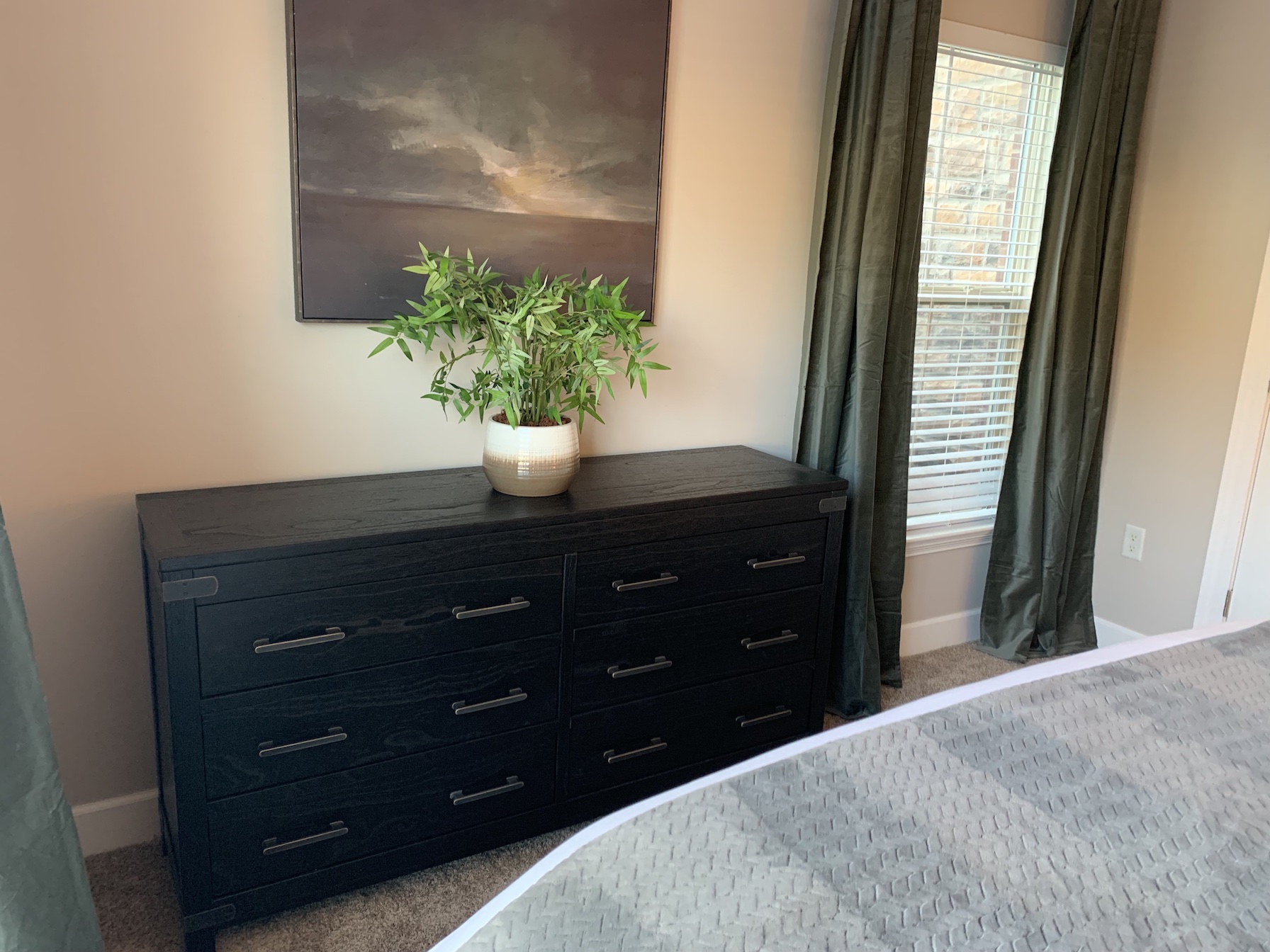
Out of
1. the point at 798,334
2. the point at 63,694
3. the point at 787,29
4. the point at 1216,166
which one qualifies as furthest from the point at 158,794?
the point at 1216,166

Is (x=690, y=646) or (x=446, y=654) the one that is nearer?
(x=446, y=654)

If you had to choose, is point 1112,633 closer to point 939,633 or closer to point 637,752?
point 939,633

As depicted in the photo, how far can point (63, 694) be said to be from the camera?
187cm

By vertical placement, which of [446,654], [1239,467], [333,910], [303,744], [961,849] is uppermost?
[1239,467]

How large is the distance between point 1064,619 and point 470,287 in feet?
7.76

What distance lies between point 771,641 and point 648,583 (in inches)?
16.5

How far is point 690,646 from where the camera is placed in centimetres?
211

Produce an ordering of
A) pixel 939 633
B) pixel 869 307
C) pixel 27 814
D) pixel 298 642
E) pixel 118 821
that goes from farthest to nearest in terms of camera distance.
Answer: pixel 939 633 < pixel 869 307 < pixel 118 821 < pixel 298 642 < pixel 27 814

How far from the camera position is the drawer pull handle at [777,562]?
215 cm

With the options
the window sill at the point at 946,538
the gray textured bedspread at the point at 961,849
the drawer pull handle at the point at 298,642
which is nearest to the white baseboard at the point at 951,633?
the window sill at the point at 946,538

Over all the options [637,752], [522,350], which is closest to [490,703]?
[637,752]

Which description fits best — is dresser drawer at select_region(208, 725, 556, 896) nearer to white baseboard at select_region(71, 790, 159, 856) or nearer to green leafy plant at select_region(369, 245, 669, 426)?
white baseboard at select_region(71, 790, 159, 856)

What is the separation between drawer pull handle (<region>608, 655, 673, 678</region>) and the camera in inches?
79.0

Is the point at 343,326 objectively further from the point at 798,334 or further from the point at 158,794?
the point at 798,334
